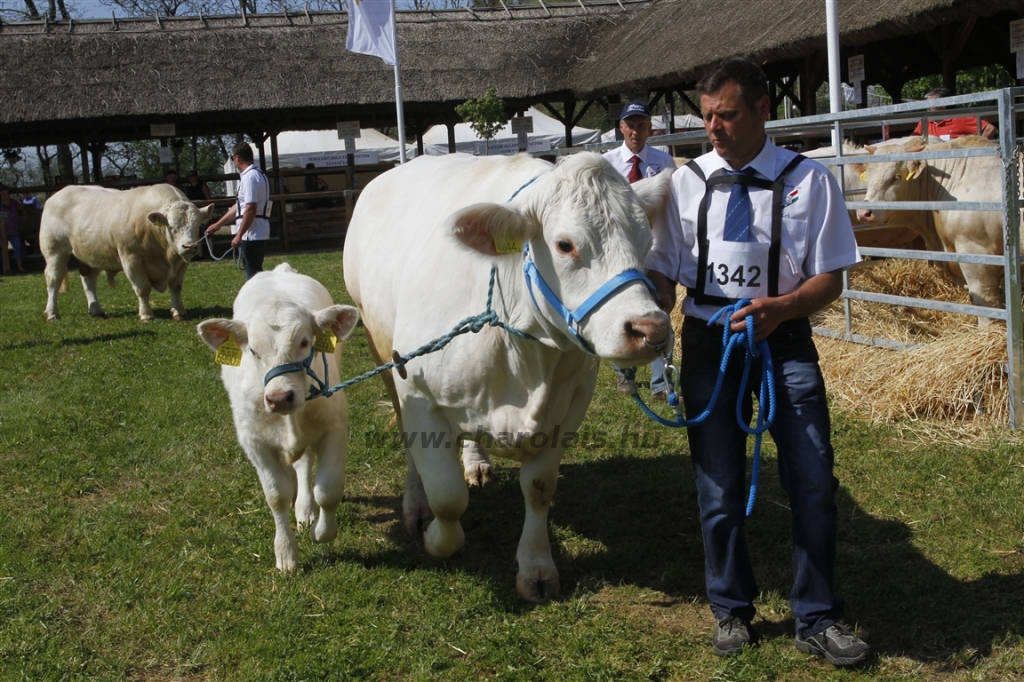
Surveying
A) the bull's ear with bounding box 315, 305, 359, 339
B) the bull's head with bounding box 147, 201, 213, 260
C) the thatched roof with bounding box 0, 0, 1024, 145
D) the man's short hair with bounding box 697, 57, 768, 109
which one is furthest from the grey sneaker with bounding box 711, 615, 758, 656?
the thatched roof with bounding box 0, 0, 1024, 145

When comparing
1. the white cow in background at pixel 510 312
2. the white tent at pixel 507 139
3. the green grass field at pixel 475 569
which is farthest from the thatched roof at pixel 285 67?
the white cow in background at pixel 510 312

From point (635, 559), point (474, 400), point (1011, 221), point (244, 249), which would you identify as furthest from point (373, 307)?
point (244, 249)

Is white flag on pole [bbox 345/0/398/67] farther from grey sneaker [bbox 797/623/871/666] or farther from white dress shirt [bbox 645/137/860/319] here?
grey sneaker [bbox 797/623/871/666]

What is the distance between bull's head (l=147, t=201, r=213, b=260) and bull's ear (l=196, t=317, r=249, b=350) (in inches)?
319

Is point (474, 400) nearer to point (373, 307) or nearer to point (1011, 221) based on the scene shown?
point (373, 307)

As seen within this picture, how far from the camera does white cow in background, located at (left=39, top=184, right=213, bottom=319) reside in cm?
1200

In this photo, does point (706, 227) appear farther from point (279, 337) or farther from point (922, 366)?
point (922, 366)

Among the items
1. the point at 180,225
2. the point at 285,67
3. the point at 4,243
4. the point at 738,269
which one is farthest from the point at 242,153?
the point at 285,67

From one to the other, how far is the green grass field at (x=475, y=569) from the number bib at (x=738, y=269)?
129cm

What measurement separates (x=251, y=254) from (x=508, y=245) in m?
7.21

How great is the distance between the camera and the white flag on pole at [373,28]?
15570mm

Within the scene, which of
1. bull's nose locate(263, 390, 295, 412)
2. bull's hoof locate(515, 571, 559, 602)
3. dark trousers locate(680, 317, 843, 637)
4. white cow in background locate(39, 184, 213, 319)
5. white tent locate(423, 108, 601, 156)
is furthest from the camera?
white tent locate(423, 108, 601, 156)

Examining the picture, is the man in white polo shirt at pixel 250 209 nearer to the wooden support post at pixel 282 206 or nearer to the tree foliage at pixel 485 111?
the wooden support post at pixel 282 206

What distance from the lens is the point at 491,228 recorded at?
3.42 meters
